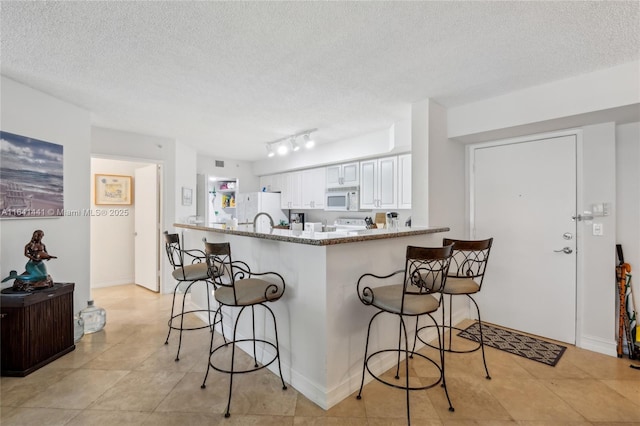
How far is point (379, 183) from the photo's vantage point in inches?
176

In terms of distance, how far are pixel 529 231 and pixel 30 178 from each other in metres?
4.83

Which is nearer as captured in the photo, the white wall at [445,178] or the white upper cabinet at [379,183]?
the white wall at [445,178]

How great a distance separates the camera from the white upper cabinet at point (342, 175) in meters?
4.83

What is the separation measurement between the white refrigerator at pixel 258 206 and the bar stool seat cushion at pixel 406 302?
168 inches

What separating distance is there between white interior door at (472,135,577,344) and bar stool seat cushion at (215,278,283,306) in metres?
2.52

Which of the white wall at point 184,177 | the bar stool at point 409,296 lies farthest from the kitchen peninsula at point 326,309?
the white wall at point 184,177

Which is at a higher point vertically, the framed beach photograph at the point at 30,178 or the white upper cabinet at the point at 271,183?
the white upper cabinet at the point at 271,183

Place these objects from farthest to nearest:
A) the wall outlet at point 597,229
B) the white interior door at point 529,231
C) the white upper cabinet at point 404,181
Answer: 1. the white upper cabinet at point 404,181
2. the white interior door at point 529,231
3. the wall outlet at point 597,229

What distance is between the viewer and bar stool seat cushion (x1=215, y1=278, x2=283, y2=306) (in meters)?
1.94

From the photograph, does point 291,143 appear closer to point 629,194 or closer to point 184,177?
point 184,177

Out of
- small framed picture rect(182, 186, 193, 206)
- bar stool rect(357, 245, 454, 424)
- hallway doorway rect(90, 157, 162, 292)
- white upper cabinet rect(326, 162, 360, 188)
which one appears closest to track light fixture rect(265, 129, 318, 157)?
white upper cabinet rect(326, 162, 360, 188)

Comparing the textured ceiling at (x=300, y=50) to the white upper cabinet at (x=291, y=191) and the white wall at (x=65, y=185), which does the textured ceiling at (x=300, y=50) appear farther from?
the white upper cabinet at (x=291, y=191)

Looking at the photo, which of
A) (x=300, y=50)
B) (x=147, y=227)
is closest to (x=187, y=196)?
(x=147, y=227)

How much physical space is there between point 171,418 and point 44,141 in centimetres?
276
